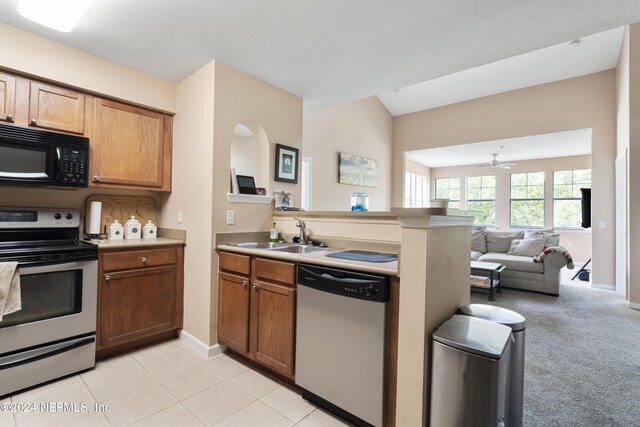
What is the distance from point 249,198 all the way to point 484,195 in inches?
322

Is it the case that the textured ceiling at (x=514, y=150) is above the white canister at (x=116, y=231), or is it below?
above

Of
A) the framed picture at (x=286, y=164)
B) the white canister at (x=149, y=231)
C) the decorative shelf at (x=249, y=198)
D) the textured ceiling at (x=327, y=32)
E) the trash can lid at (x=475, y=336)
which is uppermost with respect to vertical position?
the textured ceiling at (x=327, y=32)

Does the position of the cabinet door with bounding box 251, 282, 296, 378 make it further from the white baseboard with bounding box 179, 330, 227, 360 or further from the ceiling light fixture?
the ceiling light fixture

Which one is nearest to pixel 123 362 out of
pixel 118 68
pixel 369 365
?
pixel 369 365

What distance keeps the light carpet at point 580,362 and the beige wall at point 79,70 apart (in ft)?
11.9

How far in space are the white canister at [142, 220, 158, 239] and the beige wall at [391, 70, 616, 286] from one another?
221 inches

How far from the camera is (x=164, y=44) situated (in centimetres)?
229

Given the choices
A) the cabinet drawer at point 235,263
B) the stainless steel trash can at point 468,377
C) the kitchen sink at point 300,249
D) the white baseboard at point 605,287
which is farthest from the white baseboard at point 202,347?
the white baseboard at point 605,287

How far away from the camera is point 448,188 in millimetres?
9562

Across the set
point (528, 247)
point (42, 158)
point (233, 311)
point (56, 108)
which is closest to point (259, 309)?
point (233, 311)

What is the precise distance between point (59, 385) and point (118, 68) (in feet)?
7.83

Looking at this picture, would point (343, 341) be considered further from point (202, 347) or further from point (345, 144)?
point (345, 144)

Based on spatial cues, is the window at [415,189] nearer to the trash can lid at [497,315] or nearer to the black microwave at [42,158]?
the trash can lid at [497,315]

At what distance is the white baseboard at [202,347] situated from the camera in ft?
7.96
